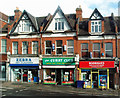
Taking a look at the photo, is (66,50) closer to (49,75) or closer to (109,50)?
(49,75)

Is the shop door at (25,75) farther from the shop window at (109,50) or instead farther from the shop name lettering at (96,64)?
the shop window at (109,50)

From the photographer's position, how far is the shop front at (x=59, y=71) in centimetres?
2344

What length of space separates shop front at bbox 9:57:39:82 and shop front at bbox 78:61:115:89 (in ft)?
23.2

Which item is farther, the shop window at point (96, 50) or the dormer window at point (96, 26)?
the dormer window at point (96, 26)

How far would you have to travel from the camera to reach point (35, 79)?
81.1ft

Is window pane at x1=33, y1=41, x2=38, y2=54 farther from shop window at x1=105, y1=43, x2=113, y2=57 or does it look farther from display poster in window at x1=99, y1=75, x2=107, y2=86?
shop window at x1=105, y1=43, x2=113, y2=57

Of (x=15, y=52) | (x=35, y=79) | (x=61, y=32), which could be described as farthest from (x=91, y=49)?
(x=15, y=52)

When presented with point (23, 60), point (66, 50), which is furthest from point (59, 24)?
point (23, 60)

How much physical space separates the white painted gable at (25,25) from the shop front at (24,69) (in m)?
4.58

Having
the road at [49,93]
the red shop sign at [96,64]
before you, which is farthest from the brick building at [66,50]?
the road at [49,93]

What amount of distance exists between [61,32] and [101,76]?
879cm

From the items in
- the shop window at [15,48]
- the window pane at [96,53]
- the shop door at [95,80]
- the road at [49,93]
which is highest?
the shop window at [15,48]

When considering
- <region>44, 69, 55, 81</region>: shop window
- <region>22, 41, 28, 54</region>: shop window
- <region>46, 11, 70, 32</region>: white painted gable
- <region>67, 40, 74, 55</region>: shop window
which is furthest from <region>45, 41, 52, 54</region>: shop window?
<region>22, 41, 28, 54</region>: shop window

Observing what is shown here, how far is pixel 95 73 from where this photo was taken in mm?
23062
